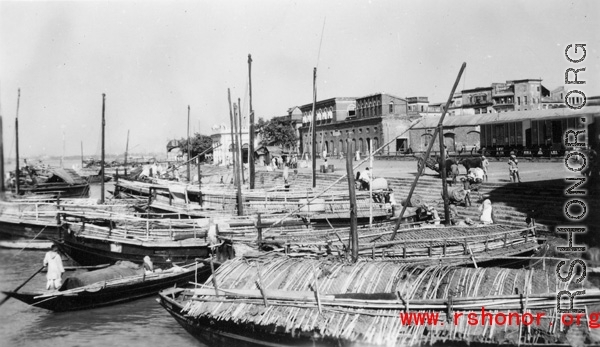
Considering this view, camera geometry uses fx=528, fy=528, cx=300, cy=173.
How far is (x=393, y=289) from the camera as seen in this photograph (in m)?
10.9

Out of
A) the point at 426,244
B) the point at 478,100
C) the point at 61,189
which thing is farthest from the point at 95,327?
the point at 478,100

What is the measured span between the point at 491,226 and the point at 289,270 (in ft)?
30.5

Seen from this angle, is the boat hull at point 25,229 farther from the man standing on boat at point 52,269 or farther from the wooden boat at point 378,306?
the wooden boat at point 378,306

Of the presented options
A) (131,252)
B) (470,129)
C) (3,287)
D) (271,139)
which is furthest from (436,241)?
(271,139)

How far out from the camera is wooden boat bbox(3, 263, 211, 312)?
50.9 ft

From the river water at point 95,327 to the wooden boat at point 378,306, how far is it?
2.58 m

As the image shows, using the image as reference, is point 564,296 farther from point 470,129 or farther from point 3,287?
point 470,129

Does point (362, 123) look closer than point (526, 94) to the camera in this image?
Yes

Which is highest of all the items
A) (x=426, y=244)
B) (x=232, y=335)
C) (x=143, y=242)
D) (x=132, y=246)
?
(x=426, y=244)

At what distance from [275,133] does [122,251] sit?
58.5 metres

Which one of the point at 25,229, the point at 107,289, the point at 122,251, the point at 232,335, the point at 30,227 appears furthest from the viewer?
the point at 25,229

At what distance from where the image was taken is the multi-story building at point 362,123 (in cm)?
6681

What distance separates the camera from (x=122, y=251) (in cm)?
2055

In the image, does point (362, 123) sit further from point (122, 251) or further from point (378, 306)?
point (378, 306)
